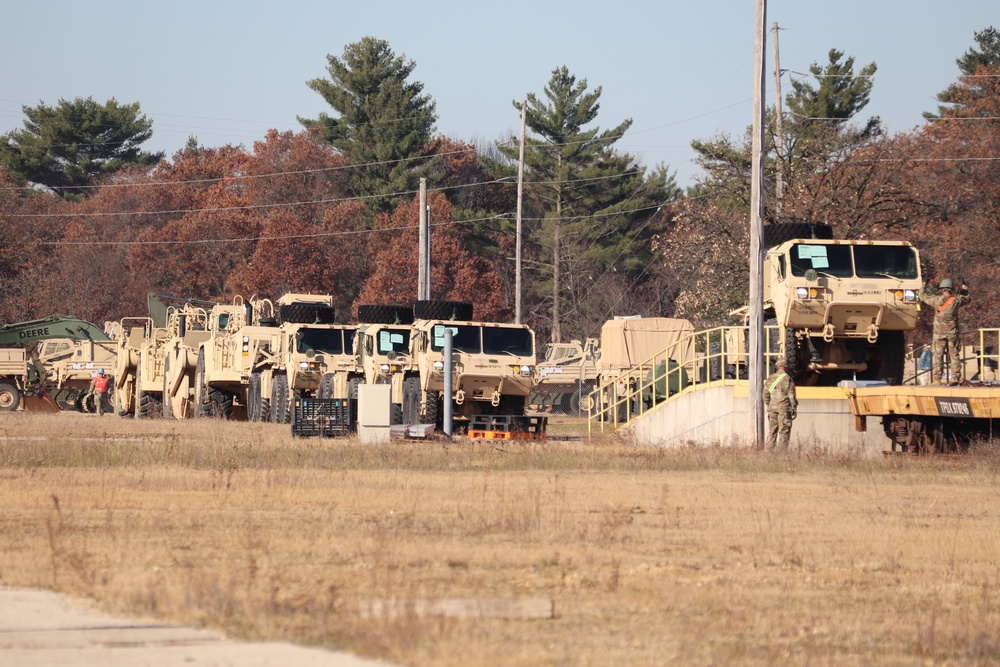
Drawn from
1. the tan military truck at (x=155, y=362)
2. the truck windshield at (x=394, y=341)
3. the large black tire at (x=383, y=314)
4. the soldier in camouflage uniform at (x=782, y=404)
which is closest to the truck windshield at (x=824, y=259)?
the soldier in camouflage uniform at (x=782, y=404)

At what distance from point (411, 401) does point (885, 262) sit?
9928mm

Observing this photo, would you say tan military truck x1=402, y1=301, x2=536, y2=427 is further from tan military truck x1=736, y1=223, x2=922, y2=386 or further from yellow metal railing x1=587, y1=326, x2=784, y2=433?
tan military truck x1=736, y1=223, x2=922, y2=386

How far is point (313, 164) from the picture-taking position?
77625 millimetres

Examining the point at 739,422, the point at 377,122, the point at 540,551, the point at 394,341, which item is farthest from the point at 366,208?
the point at 540,551

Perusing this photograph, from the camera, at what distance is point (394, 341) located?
3181 cm

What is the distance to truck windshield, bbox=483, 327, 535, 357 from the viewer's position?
29359 millimetres

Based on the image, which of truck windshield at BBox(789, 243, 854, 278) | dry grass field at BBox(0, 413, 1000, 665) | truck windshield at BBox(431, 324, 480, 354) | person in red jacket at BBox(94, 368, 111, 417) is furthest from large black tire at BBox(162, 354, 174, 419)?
dry grass field at BBox(0, 413, 1000, 665)

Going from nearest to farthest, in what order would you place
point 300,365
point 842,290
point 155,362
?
point 842,290 → point 300,365 → point 155,362

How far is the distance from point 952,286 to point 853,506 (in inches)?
369

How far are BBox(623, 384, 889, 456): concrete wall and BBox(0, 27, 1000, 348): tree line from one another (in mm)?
26913

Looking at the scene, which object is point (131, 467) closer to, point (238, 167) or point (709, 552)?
point (709, 552)

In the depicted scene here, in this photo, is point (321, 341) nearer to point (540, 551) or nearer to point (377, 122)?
point (540, 551)

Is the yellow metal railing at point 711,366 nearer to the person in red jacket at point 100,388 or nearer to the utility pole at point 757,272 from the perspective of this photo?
the utility pole at point 757,272

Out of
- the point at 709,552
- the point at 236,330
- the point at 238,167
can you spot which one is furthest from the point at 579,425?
the point at 238,167
